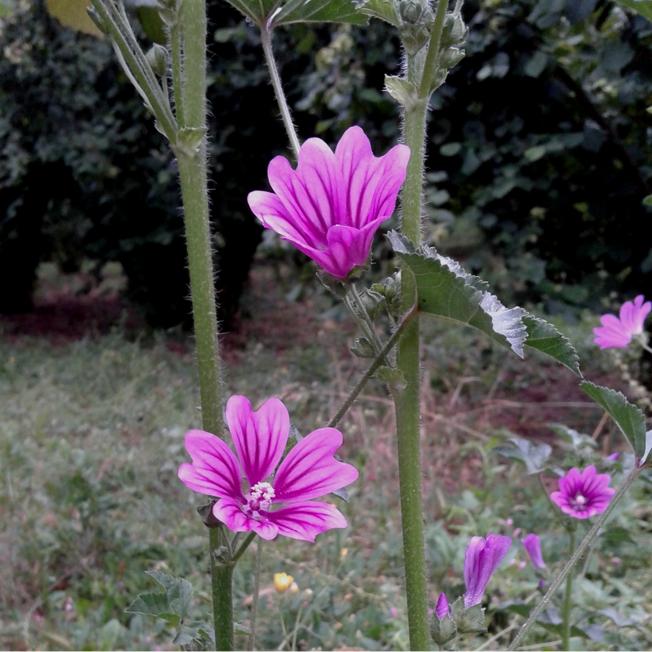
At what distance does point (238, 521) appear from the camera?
427 millimetres

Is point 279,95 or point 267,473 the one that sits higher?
point 279,95

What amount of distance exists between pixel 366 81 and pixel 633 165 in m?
1.01

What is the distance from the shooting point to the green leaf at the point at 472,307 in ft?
1.30

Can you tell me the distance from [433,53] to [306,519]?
0.89 ft

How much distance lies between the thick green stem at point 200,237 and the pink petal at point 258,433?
3 centimetres

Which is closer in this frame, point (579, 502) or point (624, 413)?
point (624, 413)

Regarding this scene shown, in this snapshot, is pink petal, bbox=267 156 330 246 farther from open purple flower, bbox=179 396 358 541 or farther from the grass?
the grass

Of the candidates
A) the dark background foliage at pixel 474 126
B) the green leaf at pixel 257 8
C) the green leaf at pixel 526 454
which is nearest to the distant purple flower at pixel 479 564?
the green leaf at pixel 257 8

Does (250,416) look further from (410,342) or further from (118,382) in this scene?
(118,382)

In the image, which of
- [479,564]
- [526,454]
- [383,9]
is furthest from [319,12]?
[526,454]

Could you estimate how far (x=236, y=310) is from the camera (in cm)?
475

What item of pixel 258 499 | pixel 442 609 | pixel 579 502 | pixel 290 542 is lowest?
pixel 290 542

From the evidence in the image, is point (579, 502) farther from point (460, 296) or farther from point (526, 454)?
point (460, 296)

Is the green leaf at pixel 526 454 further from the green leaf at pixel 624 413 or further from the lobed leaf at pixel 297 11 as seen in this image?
the lobed leaf at pixel 297 11
